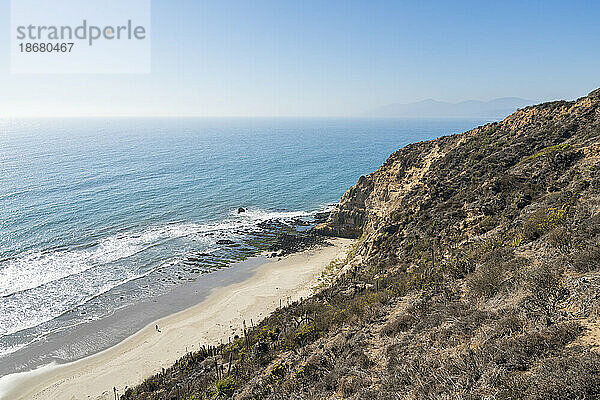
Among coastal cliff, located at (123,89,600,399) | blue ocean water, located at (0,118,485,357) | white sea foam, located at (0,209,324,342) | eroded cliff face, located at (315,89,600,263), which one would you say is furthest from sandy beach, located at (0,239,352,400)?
eroded cliff face, located at (315,89,600,263)

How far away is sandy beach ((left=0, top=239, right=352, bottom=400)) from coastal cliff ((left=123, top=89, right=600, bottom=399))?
5.13m

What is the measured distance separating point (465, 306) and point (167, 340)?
73.2 ft

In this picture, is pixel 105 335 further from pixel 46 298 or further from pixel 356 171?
pixel 356 171

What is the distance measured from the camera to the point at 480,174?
25625 mm

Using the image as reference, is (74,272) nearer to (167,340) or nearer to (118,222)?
(118,222)

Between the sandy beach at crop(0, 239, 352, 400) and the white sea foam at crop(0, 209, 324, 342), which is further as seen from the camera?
the white sea foam at crop(0, 209, 324, 342)

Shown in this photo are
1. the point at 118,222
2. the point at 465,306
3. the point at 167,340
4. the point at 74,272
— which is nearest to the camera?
the point at 465,306

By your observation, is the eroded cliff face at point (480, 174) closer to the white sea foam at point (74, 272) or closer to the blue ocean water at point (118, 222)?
the blue ocean water at point (118, 222)

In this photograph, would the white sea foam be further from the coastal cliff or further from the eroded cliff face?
the eroded cliff face

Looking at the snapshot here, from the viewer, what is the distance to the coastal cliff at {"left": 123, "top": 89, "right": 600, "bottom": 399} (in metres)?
7.48

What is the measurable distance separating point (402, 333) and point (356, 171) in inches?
3246

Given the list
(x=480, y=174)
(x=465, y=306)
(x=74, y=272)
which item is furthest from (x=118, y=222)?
(x=465, y=306)

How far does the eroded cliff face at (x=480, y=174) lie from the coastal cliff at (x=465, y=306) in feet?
0.45

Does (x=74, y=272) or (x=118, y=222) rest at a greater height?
(x=118, y=222)
